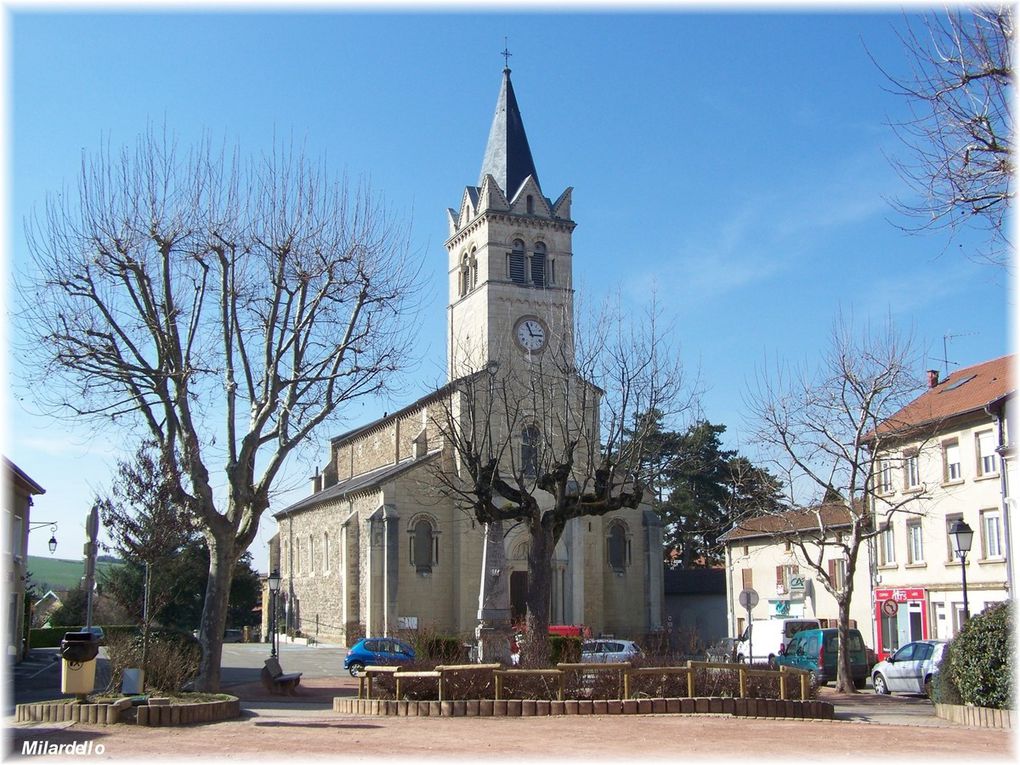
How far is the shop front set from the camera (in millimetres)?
32094

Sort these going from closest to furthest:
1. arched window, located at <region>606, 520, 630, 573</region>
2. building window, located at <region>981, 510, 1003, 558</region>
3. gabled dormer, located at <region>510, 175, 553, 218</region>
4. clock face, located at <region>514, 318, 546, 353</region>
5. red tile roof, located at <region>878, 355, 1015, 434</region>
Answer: building window, located at <region>981, 510, 1003, 558</region>, red tile roof, located at <region>878, 355, 1015, 434</region>, arched window, located at <region>606, 520, 630, 573</region>, clock face, located at <region>514, 318, 546, 353</region>, gabled dormer, located at <region>510, 175, 553, 218</region>

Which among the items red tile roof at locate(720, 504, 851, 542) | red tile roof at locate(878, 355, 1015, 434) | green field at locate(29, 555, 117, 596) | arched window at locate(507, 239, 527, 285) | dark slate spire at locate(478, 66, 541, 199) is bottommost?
green field at locate(29, 555, 117, 596)

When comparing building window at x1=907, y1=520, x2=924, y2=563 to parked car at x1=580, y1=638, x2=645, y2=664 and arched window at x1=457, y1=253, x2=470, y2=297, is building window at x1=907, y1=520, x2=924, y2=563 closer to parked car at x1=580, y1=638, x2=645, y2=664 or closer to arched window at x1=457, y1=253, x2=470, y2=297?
parked car at x1=580, y1=638, x2=645, y2=664

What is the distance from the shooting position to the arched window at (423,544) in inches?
1679

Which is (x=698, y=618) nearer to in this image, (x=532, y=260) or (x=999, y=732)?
(x=532, y=260)

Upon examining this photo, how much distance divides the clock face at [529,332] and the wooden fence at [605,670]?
31.4 metres

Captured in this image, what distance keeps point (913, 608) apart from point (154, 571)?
2333cm

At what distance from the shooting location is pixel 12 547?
29.1 metres

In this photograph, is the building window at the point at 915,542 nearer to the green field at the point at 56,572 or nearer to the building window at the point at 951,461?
the building window at the point at 951,461

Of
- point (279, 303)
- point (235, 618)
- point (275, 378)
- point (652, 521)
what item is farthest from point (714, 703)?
point (235, 618)

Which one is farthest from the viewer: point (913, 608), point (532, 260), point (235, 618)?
point (235, 618)

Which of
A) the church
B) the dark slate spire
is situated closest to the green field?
the church

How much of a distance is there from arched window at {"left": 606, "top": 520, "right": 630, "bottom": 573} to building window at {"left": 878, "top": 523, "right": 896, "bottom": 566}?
1272 cm

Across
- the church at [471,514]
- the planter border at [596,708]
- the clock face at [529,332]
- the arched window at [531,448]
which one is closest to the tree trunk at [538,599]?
the arched window at [531,448]
